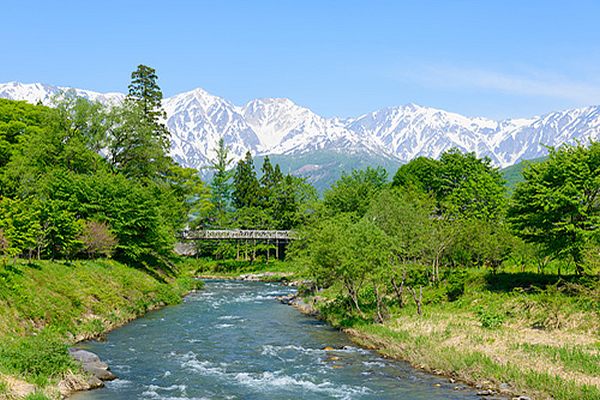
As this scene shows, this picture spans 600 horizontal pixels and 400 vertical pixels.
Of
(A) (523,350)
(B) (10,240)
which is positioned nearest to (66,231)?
(B) (10,240)

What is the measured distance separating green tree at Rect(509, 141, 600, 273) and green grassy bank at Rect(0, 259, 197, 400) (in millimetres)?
26394

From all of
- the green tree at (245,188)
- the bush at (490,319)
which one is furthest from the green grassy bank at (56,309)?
the green tree at (245,188)

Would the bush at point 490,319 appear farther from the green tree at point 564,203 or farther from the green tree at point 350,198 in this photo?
the green tree at point 350,198

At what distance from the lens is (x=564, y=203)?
94.1 feet

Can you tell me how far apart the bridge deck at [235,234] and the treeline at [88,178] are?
49.1 ft

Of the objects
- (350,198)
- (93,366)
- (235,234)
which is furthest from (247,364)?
(235,234)

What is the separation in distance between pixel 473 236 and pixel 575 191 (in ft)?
48.0

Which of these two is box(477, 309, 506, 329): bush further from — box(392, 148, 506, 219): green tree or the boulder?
box(392, 148, 506, 219): green tree

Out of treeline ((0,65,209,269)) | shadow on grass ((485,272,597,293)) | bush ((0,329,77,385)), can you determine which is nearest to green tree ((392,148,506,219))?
shadow on grass ((485,272,597,293))

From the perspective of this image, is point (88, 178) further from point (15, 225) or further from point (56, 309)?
point (56, 309)

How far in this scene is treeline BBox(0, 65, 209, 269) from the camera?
136ft

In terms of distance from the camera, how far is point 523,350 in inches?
850

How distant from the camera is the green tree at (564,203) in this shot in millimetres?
28297

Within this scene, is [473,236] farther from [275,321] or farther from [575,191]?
[275,321]
